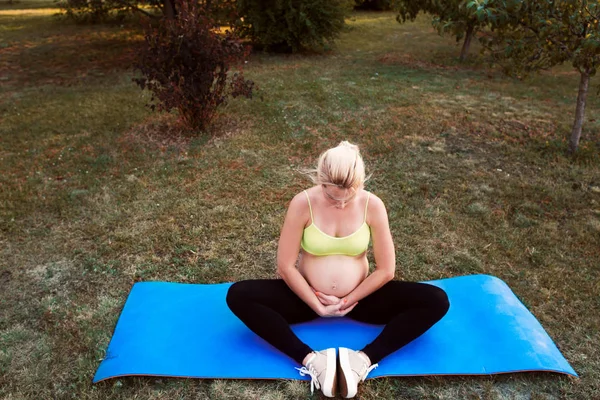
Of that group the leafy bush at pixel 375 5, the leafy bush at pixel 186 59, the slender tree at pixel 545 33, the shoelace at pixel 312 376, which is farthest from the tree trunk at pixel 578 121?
the leafy bush at pixel 375 5

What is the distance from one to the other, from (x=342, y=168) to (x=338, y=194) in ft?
0.52

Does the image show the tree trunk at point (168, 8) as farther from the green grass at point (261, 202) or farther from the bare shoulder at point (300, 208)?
the bare shoulder at point (300, 208)

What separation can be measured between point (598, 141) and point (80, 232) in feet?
→ 18.4

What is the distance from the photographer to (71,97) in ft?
23.8

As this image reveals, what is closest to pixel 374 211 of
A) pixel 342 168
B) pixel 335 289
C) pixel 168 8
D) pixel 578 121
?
pixel 342 168

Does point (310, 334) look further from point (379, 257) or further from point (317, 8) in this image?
point (317, 8)

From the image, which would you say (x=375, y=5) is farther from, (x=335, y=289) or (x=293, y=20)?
(x=335, y=289)

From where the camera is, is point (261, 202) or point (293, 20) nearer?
point (261, 202)

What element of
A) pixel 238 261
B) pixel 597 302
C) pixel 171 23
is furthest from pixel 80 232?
pixel 597 302

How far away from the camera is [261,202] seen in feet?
14.3

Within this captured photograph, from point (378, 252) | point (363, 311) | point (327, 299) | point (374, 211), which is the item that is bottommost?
point (363, 311)

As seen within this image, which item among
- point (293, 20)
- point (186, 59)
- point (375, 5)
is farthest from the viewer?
point (375, 5)

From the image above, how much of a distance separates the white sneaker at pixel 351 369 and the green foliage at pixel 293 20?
8.33 m

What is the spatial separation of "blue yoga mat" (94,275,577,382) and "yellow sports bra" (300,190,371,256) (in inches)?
18.3
